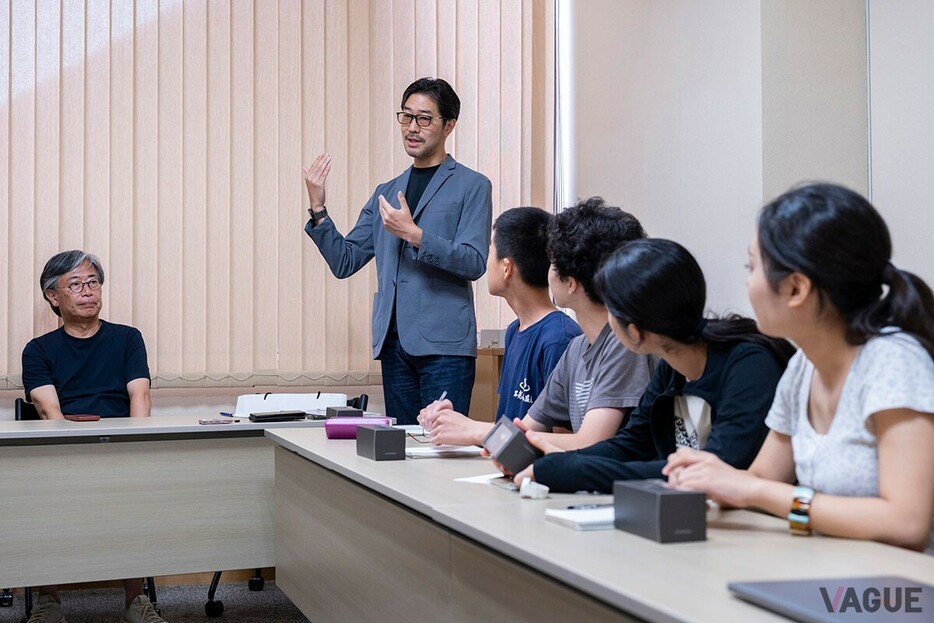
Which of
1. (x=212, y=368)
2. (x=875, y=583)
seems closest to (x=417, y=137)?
(x=212, y=368)

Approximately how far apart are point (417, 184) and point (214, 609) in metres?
1.68

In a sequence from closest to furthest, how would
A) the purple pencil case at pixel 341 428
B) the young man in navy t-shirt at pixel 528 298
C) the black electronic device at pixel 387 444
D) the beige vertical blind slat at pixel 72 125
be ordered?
the black electronic device at pixel 387 444, the purple pencil case at pixel 341 428, the young man in navy t-shirt at pixel 528 298, the beige vertical blind slat at pixel 72 125

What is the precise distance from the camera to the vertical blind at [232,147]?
3834mm

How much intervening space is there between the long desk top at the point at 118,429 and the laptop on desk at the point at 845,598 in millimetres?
2241

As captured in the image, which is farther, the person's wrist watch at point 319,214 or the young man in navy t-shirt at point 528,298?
the person's wrist watch at point 319,214

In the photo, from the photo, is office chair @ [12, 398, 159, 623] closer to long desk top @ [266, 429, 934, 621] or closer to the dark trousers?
the dark trousers

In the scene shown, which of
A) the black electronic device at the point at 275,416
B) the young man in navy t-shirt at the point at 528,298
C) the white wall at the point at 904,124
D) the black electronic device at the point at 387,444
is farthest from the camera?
the black electronic device at the point at 275,416

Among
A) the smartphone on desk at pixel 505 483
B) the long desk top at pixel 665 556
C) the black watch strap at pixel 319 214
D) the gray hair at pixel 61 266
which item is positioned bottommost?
the smartphone on desk at pixel 505 483

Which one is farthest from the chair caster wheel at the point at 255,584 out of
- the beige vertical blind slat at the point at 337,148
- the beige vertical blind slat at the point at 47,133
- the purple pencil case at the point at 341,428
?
the purple pencil case at the point at 341,428

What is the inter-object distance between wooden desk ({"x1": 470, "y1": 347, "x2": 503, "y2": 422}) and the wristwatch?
101 inches

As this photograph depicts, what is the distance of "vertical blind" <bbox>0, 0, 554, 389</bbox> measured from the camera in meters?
3.83

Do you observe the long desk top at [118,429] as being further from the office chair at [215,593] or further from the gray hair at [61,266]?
the gray hair at [61,266]

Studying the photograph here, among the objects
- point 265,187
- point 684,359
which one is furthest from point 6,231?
point 684,359

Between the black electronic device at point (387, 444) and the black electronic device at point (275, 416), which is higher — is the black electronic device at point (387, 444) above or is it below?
above
